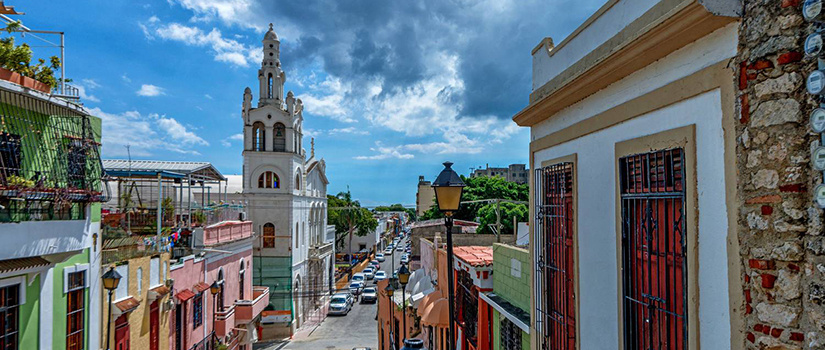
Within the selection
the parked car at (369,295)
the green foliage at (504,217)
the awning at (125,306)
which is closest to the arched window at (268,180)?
the parked car at (369,295)

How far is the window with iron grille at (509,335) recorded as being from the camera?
8.55m

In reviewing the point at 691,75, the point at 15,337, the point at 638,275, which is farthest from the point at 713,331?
the point at 15,337

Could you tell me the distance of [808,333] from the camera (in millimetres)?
2686

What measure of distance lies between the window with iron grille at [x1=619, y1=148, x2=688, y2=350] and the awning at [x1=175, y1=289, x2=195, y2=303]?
14.9m

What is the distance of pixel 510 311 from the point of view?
8734 millimetres

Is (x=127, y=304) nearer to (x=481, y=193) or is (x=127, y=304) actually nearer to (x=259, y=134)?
(x=259, y=134)

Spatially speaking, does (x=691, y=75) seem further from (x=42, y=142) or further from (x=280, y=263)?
(x=280, y=263)

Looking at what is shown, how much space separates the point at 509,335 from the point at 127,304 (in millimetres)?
9481

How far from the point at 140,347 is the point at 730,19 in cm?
1519

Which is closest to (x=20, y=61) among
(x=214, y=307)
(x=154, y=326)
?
(x=154, y=326)

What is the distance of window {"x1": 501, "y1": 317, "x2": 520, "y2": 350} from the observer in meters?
8.55

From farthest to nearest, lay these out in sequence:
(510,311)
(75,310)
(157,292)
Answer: (157,292)
(75,310)
(510,311)

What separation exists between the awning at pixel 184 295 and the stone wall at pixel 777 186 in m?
16.2

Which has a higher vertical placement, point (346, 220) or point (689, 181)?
point (689, 181)
